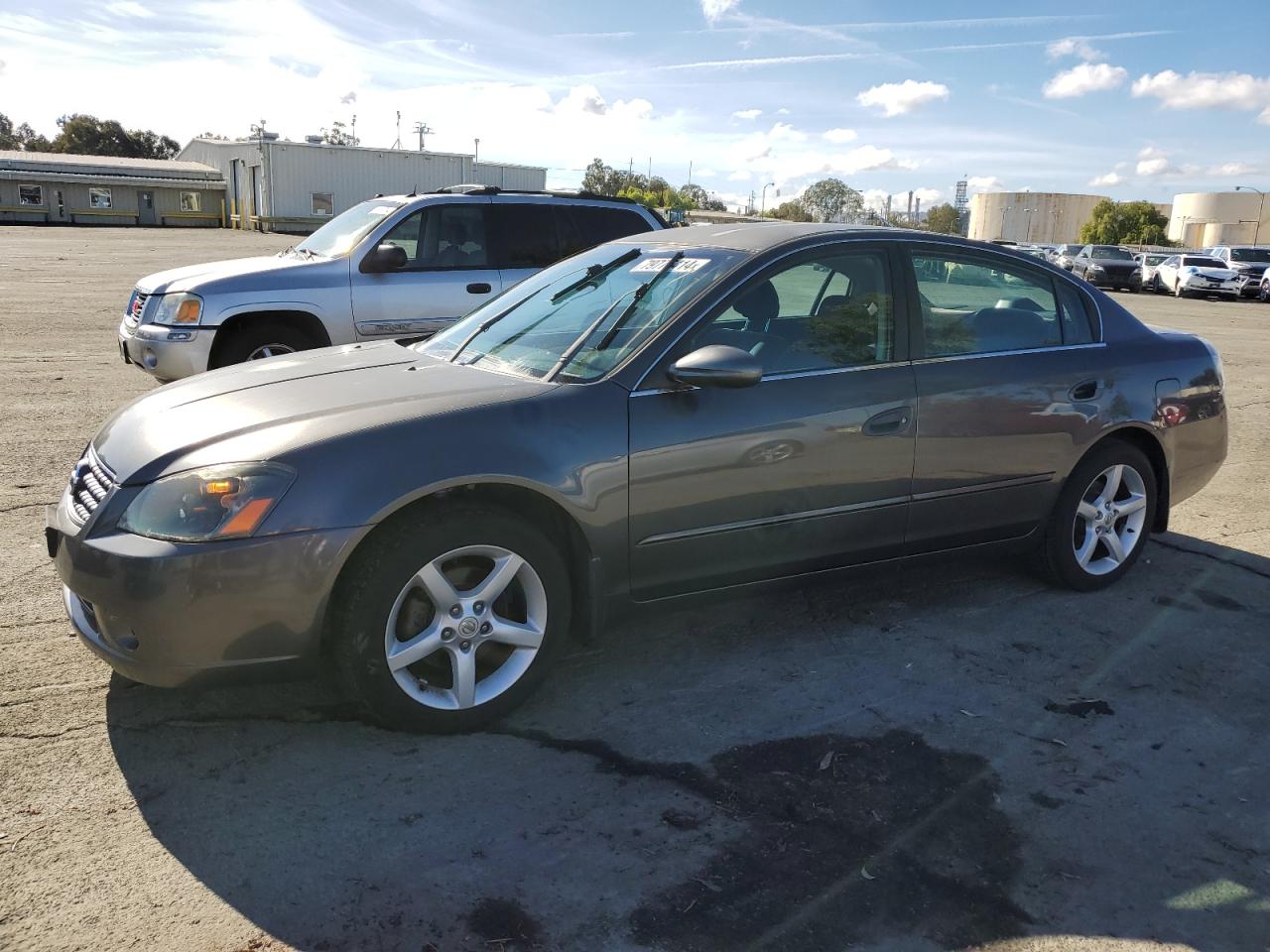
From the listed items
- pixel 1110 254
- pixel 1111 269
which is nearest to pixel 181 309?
pixel 1111 269

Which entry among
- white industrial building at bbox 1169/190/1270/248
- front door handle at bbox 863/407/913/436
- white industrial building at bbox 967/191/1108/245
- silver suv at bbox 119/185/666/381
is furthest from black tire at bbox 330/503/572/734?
white industrial building at bbox 967/191/1108/245

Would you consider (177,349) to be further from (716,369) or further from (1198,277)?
(1198,277)

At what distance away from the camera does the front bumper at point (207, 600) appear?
293cm

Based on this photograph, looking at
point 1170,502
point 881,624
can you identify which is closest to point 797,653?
point 881,624

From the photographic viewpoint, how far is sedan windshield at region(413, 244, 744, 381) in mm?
3736

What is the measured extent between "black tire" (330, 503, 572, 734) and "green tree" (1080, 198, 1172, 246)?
4096 inches

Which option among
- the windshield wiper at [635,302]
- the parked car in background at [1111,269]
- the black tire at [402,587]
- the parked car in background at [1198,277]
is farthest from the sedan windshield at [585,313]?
the parked car in background at [1111,269]

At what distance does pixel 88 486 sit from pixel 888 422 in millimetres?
2914

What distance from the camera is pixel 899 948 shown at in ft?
7.91

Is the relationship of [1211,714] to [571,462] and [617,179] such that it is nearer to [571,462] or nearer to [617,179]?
[571,462]

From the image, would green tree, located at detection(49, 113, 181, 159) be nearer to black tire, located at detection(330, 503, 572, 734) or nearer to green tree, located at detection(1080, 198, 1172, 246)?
green tree, located at detection(1080, 198, 1172, 246)

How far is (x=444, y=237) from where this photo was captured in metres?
8.53

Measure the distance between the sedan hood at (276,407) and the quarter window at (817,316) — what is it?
906mm

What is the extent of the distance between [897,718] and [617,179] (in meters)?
95.9
